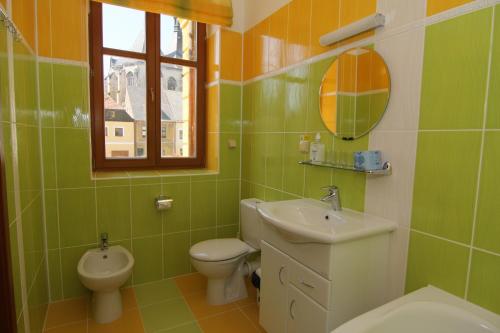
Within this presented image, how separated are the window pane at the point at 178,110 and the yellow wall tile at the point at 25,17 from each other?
3.16 ft

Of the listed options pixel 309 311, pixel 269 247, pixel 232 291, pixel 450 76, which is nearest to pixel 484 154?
pixel 450 76

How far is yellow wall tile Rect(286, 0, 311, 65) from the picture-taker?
1.89 meters

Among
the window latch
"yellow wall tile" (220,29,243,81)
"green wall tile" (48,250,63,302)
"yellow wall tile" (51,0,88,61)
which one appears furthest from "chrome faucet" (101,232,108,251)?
"yellow wall tile" (220,29,243,81)

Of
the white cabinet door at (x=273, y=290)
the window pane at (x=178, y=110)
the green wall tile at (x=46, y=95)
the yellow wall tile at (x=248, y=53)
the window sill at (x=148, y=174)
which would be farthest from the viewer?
the window pane at (x=178, y=110)

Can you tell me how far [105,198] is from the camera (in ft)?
7.31

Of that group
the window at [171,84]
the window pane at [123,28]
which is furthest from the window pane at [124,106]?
the window at [171,84]

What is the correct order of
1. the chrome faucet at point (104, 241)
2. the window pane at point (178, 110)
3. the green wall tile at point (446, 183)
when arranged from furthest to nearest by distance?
the window pane at point (178, 110) < the chrome faucet at point (104, 241) < the green wall tile at point (446, 183)

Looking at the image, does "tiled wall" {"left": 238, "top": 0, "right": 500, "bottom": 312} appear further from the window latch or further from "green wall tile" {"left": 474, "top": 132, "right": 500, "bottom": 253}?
the window latch

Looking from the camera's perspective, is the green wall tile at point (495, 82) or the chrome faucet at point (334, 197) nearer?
the green wall tile at point (495, 82)

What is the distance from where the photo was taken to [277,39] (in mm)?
2182

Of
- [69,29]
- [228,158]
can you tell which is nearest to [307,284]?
[228,158]

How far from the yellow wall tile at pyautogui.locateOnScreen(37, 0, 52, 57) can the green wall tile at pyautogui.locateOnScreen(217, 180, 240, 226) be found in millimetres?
1593

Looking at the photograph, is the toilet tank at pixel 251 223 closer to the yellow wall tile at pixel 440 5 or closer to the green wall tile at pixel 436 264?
the green wall tile at pixel 436 264

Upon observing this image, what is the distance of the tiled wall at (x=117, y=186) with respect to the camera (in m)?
2.02
